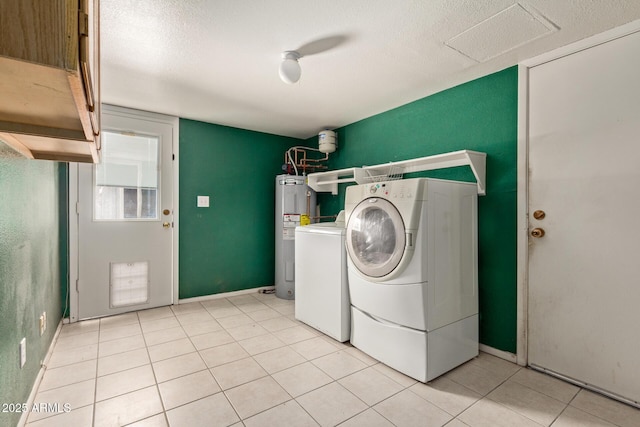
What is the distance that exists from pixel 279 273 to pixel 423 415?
2504 mm

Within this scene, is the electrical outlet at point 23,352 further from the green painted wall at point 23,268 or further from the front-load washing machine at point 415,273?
the front-load washing machine at point 415,273

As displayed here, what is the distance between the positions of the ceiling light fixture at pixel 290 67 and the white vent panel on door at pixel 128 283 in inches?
Result: 102

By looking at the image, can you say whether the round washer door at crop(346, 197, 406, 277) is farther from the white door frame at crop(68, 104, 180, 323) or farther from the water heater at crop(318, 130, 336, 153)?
the white door frame at crop(68, 104, 180, 323)

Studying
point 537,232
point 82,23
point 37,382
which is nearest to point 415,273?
point 537,232

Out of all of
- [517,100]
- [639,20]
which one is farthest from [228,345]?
[639,20]

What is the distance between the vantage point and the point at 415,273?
194 centimetres

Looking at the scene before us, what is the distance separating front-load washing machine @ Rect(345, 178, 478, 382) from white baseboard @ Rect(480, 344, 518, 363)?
13 cm

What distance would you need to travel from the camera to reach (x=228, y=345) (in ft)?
8.04

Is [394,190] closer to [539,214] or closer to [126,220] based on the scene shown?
[539,214]

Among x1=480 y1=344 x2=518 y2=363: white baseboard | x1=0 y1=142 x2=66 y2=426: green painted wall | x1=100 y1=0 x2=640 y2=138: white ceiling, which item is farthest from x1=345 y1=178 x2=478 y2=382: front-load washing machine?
x1=0 y1=142 x2=66 y2=426: green painted wall

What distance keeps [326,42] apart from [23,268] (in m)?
2.17

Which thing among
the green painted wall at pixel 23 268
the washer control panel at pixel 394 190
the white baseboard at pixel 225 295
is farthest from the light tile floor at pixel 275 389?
the washer control panel at pixel 394 190

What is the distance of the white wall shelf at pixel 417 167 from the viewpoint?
7.40 ft

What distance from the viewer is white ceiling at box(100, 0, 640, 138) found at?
63.3 inches
